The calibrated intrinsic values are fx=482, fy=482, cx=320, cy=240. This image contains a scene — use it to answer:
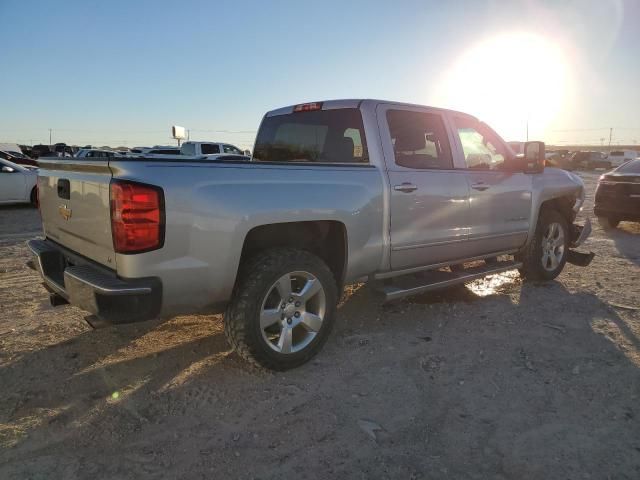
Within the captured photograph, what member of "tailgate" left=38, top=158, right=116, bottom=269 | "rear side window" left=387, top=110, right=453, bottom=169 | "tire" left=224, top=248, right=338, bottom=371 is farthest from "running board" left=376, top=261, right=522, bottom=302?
"tailgate" left=38, top=158, right=116, bottom=269

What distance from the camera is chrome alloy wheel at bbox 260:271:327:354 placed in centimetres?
325

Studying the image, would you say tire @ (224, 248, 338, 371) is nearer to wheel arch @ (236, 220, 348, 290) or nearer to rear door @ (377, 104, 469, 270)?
wheel arch @ (236, 220, 348, 290)

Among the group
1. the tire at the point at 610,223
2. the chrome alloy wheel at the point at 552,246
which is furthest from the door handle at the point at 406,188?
the tire at the point at 610,223

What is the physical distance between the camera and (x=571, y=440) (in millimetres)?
2584

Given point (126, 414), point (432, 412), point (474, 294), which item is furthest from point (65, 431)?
point (474, 294)

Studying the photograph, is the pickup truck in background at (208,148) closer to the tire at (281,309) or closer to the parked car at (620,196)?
the parked car at (620,196)

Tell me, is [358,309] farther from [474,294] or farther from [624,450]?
[624,450]

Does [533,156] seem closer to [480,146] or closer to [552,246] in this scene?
[480,146]

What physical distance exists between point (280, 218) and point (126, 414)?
1484 millimetres

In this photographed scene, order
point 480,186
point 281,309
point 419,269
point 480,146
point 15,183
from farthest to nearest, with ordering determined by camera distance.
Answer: point 15,183 → point 480,146 → point 480,186 → point 419,269 → point 281,309

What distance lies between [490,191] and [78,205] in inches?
142

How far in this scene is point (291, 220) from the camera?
10.5 ft

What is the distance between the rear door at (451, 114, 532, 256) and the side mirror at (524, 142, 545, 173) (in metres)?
0.15

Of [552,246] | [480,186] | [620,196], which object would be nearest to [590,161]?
[620,196]
